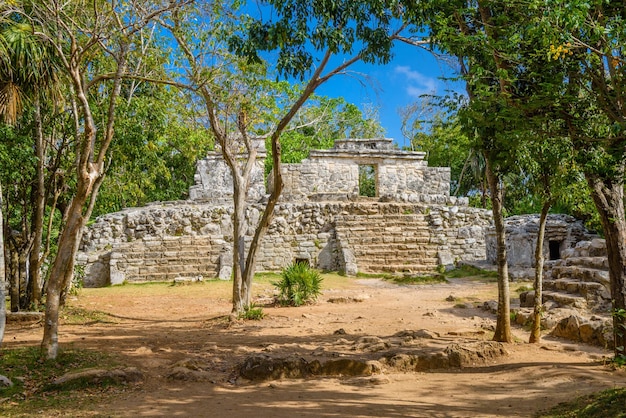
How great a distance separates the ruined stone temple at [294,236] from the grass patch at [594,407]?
10.8 m

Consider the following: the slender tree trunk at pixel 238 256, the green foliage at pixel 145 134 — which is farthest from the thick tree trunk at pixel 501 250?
the green foliage at pixel 145 134

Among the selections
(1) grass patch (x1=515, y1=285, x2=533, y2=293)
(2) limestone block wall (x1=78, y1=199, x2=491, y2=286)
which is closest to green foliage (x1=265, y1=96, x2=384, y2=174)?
(2) limestone block wall (x1=78, y1=199, x2=491, y2=286)

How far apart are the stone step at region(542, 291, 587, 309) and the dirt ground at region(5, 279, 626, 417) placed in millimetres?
1175

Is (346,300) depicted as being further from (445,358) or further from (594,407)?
(594,407)

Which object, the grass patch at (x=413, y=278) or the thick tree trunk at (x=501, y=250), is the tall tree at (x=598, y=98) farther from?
the grass patch at (x=413, y=278)

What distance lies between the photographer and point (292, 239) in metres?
16.2

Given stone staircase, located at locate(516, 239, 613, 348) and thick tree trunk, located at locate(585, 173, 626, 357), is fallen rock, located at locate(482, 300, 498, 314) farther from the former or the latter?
thick tree trunk, located at locate(585, 173, 626, 357)

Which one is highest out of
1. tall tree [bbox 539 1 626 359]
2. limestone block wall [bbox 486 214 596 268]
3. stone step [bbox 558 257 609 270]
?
Result: tall tree [bbox 539 1 626 359]

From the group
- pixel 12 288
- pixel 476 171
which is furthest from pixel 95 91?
pixel 476 171

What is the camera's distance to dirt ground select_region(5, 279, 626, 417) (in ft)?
14.4

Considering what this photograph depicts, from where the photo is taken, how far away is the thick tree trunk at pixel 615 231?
A: 5164 mm

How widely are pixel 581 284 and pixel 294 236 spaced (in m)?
9.22

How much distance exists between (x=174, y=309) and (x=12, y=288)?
2.94 metres

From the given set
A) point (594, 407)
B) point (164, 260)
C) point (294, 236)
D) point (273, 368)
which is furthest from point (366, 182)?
point (594, 407)
